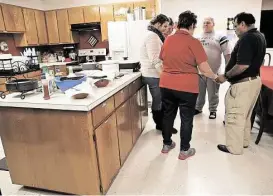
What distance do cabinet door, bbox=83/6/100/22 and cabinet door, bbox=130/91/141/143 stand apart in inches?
117

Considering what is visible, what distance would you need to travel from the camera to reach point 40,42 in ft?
16.9

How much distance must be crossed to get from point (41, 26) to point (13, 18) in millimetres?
872

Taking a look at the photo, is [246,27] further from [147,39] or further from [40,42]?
[40,42]

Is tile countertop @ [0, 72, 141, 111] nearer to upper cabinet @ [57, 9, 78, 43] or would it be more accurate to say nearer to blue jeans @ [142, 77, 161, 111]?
blue jeans @ [142, 77, 161, 111]

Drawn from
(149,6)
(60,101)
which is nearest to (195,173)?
(60,101)

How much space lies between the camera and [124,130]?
225 cm

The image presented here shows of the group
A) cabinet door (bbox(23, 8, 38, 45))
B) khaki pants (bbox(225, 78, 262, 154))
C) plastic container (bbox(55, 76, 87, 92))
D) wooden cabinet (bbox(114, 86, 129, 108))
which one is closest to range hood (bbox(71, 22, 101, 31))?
cabinet door (bbox(23, 8, 38, 45))

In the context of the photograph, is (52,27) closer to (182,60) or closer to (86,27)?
(86,27)

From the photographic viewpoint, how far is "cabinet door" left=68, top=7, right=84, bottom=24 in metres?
5.02

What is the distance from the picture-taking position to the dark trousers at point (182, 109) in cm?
214

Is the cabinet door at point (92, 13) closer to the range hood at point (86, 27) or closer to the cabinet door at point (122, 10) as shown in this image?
the range hood at point (86, 27)

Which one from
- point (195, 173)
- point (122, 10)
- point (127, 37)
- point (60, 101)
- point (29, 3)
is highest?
point (29, 3)

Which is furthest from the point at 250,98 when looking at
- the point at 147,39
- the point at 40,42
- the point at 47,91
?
the point at 40,42

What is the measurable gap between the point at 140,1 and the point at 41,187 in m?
4.09
